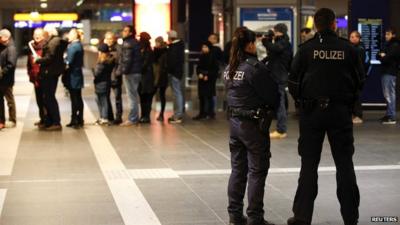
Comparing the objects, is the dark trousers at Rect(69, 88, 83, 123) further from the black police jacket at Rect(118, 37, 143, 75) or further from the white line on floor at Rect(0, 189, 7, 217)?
the white line on floor at Rect(0, 189, 7, 217)

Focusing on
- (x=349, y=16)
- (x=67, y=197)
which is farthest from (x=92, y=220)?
(x=349, y=16)

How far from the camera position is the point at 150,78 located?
14.4 metres

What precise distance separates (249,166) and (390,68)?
8.41 m

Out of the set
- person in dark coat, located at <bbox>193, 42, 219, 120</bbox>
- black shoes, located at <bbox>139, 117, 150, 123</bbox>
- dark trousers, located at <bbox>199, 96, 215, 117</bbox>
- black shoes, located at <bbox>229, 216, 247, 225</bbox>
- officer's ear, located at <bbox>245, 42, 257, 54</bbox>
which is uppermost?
officer's ear, located at <bbox>245, 42, 257, 54</bbox>

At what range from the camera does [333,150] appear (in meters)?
6.30

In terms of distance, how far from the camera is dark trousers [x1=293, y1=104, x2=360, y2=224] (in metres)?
6.20

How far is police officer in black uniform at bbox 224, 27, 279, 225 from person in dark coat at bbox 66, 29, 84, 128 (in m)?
7.57

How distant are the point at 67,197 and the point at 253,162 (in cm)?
244

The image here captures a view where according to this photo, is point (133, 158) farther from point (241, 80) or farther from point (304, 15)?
point (304, 15)

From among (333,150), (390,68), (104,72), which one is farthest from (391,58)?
(333,150)

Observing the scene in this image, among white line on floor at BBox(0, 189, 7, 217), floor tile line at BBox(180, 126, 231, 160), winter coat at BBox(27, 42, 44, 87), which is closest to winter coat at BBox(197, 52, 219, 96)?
floor tile line at BBox(180, 126, 231, 160)

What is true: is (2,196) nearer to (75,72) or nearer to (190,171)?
(190,171)

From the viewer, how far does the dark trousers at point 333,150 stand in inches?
244

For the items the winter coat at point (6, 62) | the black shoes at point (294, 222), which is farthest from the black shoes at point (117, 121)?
the black shoes at point (294, 222)
